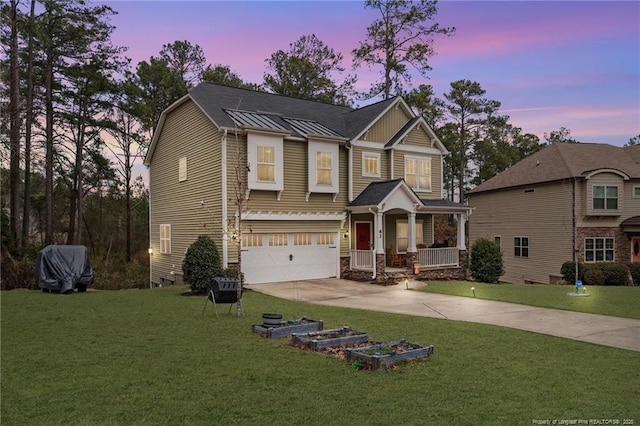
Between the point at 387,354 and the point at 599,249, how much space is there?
77.8 feet

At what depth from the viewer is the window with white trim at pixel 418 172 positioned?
22.2 m

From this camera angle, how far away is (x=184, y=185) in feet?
65.7

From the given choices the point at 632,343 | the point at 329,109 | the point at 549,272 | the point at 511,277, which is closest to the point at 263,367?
the point at 632,343

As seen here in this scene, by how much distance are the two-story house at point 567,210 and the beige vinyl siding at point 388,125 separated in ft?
34.0

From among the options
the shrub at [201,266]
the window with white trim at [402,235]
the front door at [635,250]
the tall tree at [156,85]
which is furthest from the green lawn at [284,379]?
the tall tree at [156,85]

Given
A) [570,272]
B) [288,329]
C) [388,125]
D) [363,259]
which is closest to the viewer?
[288,329]

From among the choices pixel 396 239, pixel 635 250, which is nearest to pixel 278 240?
pixel 396 239

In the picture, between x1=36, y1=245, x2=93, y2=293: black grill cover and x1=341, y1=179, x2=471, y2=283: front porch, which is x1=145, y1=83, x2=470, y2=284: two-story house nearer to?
x1=341, y1=179, x2=471, y2=283: front porch

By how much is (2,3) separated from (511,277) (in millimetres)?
30586

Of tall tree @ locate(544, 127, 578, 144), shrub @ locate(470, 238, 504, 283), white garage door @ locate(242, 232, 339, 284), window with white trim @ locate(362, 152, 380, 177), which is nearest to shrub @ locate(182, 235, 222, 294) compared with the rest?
white garage door @ locate(242, 232, 339, 284)

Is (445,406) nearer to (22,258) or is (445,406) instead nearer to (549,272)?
(22,258)

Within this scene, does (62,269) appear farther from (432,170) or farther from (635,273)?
(635,273)

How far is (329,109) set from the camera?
23.2 meters

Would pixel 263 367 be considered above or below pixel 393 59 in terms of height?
below
